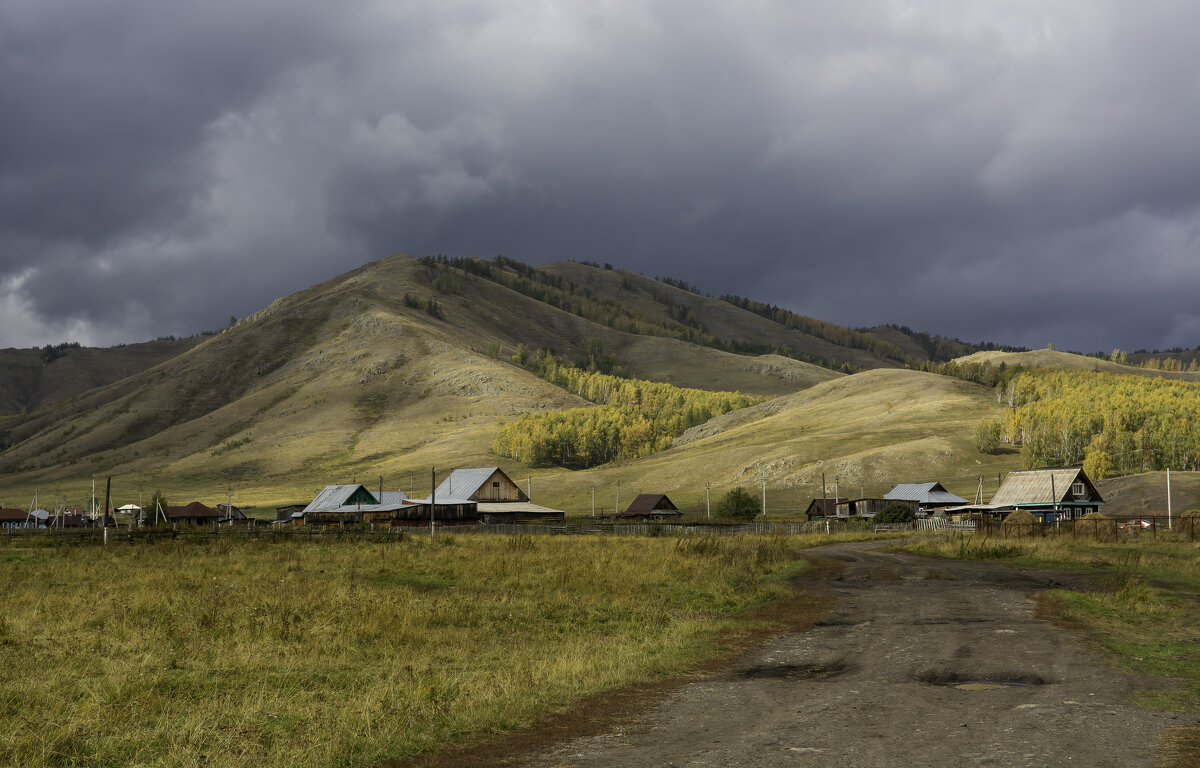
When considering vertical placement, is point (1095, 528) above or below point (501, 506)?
below

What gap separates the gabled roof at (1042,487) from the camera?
303ft

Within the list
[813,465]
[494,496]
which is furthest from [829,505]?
[494,496]

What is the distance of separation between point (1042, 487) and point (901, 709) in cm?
9290

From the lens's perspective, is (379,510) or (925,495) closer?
(379,510)

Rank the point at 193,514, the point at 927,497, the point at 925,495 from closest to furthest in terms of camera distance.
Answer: the point at 927,497, the point at 925,495, the point at 193,514

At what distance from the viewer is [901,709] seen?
1238 cm

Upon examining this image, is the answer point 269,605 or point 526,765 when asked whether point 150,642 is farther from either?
point 526,765

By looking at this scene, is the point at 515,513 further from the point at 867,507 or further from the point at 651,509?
the point at 867,507

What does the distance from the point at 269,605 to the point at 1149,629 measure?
20.3 metres

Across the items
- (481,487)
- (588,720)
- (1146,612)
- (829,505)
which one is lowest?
(829,505)

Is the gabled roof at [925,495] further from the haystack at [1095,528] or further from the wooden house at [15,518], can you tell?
the wooden house at [15,518]

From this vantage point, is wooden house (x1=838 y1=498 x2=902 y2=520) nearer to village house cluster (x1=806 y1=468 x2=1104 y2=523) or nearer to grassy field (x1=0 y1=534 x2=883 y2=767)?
village house cluster (x1=806 y1=468 x2=1104 y2=523)

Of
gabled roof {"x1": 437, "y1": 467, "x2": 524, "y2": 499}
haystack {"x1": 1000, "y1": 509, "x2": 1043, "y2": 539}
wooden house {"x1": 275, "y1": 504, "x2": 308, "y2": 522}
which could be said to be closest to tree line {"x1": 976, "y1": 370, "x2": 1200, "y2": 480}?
haystack {"x1": 1000, "y1": 509, "x2": 1043, "y2": 539}

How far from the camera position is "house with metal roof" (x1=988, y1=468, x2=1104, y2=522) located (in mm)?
92375
